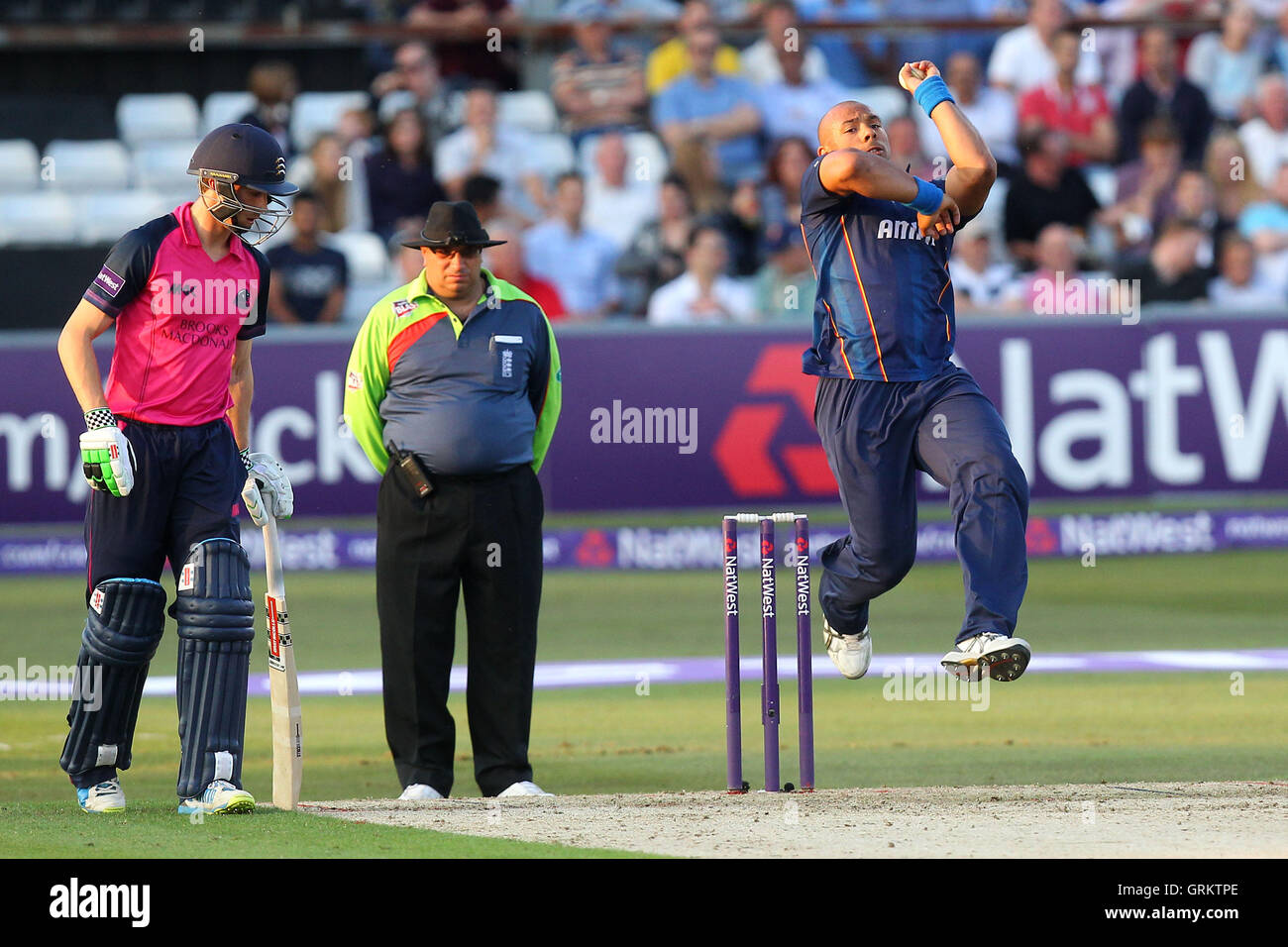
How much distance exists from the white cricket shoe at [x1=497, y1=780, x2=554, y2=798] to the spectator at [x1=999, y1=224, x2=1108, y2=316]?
8.60m

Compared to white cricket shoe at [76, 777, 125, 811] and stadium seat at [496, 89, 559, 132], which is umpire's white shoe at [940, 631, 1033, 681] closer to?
white cricket shoe at [76, 777, 125, 811]

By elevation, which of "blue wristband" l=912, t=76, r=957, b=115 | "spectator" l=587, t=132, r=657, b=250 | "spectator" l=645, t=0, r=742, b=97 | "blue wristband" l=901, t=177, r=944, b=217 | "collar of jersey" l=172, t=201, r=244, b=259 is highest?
"spectator" l=645, t=0, r=742, b=97

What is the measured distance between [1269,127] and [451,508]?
12.7 m

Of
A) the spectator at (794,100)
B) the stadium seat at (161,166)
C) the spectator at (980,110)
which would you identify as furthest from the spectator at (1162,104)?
the stadium seat at (161,166)

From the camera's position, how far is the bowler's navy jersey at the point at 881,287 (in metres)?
6.68

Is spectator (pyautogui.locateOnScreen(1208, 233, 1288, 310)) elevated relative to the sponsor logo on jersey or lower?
elevated

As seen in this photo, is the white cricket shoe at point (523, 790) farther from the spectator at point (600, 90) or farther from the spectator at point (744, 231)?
the spectator at point (600, 90)

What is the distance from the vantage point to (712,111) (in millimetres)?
17047

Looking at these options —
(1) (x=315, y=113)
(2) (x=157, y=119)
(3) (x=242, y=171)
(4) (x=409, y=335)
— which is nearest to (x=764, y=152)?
(1) (x=315, y=113)

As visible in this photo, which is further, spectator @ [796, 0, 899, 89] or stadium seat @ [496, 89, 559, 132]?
spectator @ [796, 0, 899, 89]

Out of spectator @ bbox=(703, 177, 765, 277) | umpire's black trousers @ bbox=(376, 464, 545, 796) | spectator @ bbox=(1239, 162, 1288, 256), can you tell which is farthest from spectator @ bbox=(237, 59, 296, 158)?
umpire's black trousers @ bbox=(376, 464, 545, 796)

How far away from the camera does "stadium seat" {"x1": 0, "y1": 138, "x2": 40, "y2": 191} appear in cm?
1645

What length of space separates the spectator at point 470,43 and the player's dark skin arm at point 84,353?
11.4 meters

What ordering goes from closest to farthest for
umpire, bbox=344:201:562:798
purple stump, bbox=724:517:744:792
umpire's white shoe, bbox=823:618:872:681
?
purple stump, bbox=724:517:744:792, umpire, bbox=344:201:562:798, umpire's white shoe, bbox=823:618:872:681
